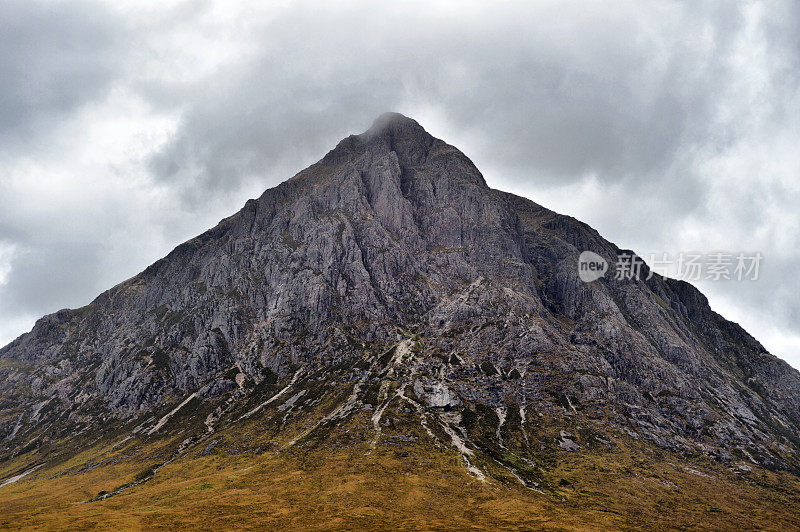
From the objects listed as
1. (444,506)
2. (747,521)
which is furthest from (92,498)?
(747,521)

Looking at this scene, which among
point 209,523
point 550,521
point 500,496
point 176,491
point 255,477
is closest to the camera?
point 209,523

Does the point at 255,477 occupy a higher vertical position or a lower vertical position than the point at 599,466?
higher

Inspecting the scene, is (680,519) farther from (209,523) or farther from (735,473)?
(209,523)

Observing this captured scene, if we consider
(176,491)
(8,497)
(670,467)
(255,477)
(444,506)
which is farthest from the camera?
(670,467)

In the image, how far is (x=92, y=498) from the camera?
526 ft

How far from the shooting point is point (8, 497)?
17725 centimetres

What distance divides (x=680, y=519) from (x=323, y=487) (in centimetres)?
11573

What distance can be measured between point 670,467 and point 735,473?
35.4 meters

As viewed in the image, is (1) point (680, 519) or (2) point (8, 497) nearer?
(1) point (680, 519)

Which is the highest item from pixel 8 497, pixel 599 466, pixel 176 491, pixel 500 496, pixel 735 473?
pixel 8 497

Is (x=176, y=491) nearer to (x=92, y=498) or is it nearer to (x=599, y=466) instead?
(x=92, y=498)

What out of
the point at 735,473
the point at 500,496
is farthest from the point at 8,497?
the point at 735,473

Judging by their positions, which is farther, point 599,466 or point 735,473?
point 735,473

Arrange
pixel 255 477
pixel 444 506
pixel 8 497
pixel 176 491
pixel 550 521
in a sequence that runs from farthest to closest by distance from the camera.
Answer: pixel 8 497 → pixel 255 477 → pixel 176 491 → pixel 444 506 → pixel 550 521
